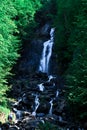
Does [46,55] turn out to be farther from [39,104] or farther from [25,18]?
[39,104]

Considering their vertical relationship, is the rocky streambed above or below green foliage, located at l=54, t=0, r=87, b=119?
below

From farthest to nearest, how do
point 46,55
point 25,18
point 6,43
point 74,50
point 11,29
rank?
point 25,18 < point 46,55 < point 11,29 < point 6,43 < point 74,50

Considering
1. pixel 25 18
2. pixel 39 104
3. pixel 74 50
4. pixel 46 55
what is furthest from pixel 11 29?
pixel 39 104

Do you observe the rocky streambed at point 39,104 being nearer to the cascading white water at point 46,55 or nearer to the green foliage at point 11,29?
the green foliage at point 11,29

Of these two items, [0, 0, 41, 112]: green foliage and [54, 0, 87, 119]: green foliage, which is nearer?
[54, 0, 87, 119]: green foliage

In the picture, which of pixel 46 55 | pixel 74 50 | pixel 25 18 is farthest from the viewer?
pixel 25 18

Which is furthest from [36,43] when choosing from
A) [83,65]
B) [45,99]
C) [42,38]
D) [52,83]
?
[83,65]

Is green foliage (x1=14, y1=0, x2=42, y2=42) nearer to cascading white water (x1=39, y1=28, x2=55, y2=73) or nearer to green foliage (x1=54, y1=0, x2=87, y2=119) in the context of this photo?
cascading white water (x1=39, y1=28, x2=55, y2=73)

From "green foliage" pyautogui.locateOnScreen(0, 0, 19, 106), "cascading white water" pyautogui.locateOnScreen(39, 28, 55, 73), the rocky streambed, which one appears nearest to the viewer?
the rocky streambed

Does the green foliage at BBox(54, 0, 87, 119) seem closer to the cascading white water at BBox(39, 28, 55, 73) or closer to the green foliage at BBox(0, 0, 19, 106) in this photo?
the cascading white water at BBox(39, 28, 55, 73)

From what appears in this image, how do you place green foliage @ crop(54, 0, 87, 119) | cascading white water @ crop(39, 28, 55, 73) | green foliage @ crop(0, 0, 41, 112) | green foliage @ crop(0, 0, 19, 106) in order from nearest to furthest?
green foliage @ crop(54, 0, 87, 119)
green foliage @ crop(0, 0, 41, 112)
green foliage @ crop(0, 0, 19, 106)
cascading white water @ crop(39, 28, 55, 73)

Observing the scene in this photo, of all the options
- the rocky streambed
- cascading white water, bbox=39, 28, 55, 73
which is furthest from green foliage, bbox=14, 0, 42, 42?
the rocky streambed

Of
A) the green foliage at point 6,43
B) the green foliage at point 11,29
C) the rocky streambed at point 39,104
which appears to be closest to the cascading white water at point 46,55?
the rocky streambed at point 39,104

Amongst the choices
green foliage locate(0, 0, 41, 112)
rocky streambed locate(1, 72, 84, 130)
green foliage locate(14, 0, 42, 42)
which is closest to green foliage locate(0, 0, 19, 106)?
green foliage locate(0, 0, 41, 112)
